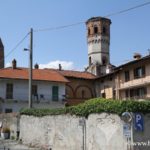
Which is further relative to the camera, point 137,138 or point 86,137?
point 86,137

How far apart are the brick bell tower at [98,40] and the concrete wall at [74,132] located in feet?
172

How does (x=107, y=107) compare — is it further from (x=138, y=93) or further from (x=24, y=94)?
(x=24, y=94)

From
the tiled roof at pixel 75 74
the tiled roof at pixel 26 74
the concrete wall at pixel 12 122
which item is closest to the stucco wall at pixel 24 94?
the tiled roof at pixel 26 74

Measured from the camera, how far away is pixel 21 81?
52906mm

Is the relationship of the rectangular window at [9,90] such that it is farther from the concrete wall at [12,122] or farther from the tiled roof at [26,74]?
the concrete wall at [12,122]

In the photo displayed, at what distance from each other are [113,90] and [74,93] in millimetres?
9703

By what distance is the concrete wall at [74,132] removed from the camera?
1828 centimetres

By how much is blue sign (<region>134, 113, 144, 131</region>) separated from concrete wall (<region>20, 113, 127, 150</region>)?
751 mm

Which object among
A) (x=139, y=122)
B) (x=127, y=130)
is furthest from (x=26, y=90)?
(x=127, y=130)

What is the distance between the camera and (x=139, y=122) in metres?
17.6

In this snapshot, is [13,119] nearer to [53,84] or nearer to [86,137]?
[86,137]

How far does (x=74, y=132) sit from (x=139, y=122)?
17.3 ft

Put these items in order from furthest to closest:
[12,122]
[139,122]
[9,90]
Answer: [9,90]
[12,122]
[139,122]

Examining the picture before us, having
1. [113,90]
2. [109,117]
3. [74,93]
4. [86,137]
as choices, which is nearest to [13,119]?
[86,137]
